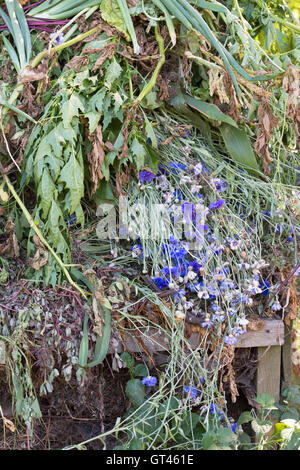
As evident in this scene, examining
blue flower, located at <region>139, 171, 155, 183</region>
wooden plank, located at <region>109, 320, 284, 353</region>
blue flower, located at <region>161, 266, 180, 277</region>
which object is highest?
blue flower, located at <region>139, 171, 155, 183</region>

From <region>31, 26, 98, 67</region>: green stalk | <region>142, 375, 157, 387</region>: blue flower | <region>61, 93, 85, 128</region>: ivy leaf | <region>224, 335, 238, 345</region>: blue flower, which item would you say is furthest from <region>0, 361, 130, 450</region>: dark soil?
<region>31, 26, 98, 67</region>: green stalk

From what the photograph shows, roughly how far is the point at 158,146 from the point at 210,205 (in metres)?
0.28

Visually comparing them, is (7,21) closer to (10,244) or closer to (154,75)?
(154,75)

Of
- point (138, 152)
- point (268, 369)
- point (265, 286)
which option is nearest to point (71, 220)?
point (138, 152)

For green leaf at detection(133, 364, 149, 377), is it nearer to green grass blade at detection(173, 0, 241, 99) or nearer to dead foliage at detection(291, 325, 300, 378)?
dead foliage at detection(291, 325, 300, 378)

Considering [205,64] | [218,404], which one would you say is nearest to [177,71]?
[205,64]

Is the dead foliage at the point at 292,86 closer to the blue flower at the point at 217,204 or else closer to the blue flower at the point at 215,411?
the blue flower at the point at 217,204

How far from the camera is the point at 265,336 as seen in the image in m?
1.60

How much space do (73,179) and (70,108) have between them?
0.65ft

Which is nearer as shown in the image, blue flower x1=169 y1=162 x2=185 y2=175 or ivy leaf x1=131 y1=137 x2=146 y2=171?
ivy leaf x1=131 y1=137 x2=146 y2=171

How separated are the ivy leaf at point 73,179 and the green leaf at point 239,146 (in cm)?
53

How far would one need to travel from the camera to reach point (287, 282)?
1608mm

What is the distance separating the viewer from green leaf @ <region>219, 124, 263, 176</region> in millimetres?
1759
